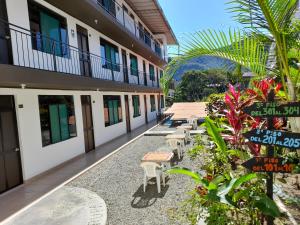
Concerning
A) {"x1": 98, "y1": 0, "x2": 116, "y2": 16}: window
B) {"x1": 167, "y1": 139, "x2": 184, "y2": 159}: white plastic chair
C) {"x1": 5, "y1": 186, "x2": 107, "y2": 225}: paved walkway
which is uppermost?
{"x1": 98, "y1": 0, "x2": 116, "y2": 16}: window

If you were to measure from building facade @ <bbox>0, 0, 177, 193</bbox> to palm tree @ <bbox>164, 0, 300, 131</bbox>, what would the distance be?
16.8 feet

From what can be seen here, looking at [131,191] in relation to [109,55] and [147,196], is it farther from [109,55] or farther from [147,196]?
[109,55]

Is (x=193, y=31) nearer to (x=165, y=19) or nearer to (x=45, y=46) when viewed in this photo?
(x=45, y=46)

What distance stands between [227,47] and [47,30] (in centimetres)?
858

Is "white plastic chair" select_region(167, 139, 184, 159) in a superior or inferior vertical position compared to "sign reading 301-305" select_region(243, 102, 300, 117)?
inferior

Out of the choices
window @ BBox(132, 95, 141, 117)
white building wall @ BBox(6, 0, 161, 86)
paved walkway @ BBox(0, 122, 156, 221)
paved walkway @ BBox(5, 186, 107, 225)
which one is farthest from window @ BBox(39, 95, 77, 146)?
window @ BBox(132, 95, 141, 117)

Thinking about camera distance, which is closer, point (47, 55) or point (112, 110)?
point (47, 55)

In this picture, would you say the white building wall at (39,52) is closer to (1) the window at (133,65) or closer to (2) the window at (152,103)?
(1) the window at (133,65)

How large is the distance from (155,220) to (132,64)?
61.0 ft

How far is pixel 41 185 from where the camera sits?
350 inches

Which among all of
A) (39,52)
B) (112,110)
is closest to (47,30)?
(39,52)

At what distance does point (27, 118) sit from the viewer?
30.9 ft

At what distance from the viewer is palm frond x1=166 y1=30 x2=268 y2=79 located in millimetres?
4059

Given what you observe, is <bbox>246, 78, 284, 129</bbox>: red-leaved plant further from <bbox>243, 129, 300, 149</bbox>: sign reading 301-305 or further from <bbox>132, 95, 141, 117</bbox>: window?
<bbox>132, 95, 141, 117</bbox>: window
